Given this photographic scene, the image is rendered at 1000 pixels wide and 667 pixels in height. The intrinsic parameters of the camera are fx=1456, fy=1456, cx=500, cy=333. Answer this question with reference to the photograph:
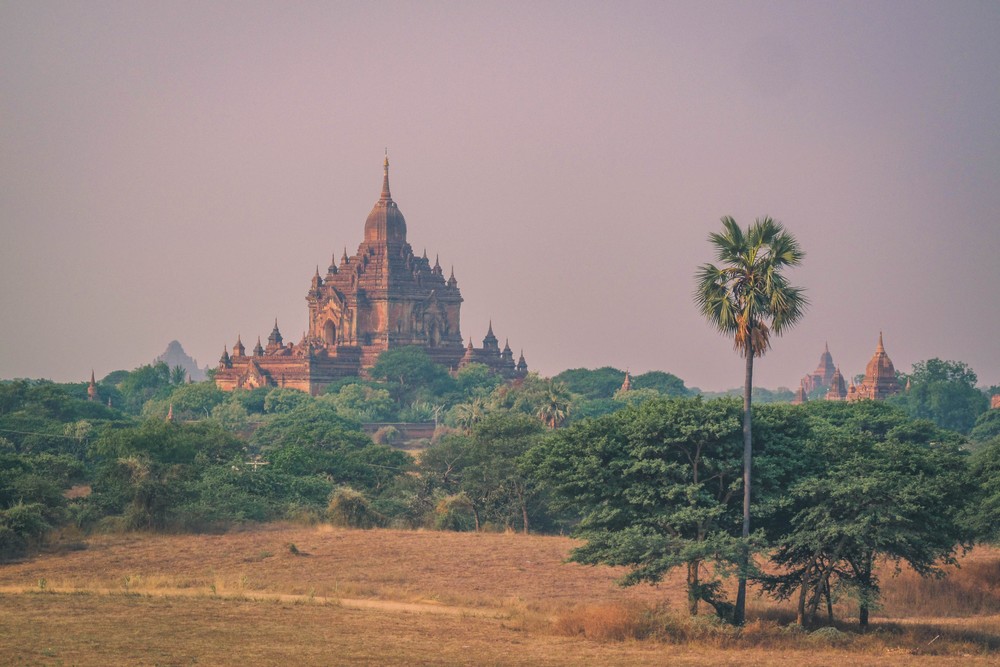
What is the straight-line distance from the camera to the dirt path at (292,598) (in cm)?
3281

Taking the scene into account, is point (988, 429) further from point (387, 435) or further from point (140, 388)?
point (140, 388)

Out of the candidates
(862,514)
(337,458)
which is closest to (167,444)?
(337,458)

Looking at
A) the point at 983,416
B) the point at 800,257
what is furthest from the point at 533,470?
the point at 983,416

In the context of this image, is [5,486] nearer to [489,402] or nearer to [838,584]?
[838,584]

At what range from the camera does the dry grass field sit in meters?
27.6

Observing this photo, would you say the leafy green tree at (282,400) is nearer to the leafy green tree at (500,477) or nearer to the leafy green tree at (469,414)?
the leafy green tree at (469,414)

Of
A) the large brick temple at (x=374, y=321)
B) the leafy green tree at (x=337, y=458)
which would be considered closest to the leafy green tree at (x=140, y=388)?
the large brick temple at (x=374, y=321)

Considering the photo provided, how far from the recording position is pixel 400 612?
32.5m

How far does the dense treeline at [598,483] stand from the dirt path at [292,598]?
3270mm

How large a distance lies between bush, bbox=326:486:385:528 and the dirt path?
13923 millimetres

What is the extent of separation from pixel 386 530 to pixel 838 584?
19903 mm

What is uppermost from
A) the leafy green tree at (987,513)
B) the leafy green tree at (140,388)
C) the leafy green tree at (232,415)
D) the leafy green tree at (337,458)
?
the leafy green tree at (140,388)

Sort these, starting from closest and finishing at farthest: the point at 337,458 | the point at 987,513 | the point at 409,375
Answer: the point at 987,513 < the point at 337,458 < the point at 409,375

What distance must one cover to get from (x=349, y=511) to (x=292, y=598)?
50.6ft
